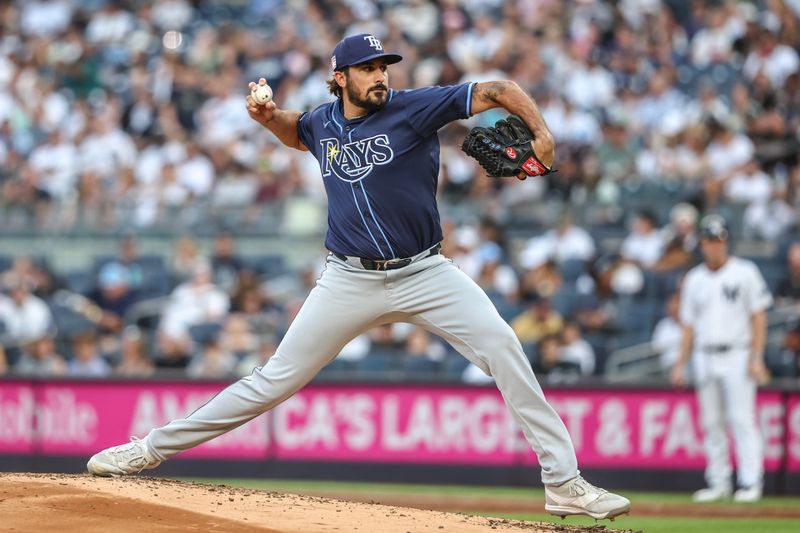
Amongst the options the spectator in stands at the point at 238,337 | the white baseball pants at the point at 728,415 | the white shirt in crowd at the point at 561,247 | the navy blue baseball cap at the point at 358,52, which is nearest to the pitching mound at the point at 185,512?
the navy blue baseball cap at the point at 358,52

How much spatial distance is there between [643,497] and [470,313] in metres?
5.31

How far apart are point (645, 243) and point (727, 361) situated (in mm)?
3157

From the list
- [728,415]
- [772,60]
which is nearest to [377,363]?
[728,415]

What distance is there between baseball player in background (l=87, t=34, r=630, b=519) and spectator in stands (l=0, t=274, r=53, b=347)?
8213mm

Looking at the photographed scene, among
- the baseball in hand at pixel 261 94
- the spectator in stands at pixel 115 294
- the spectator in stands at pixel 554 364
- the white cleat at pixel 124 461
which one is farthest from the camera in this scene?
the spectator in stands at pixel 115 294

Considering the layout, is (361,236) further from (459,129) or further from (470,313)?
(459,129)

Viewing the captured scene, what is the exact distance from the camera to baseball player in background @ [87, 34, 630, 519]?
21.3 feet

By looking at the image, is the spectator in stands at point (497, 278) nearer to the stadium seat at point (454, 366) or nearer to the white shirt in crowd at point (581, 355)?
the stadium seat at point (454, 366)

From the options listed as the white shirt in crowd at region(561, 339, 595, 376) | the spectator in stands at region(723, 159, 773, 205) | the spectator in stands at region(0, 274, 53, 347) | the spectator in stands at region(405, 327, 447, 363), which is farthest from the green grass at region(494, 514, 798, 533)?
the spectator in stands at region(0, 274, 53, 347)

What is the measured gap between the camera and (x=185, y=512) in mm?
6297

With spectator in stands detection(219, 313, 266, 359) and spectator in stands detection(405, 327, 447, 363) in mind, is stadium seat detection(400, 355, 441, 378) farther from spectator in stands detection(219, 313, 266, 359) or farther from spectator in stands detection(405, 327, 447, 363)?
spectator in stands detection(219, 313, 266, 359)

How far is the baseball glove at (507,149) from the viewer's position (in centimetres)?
618

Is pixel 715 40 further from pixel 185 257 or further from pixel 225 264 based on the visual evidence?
pixel 185 257

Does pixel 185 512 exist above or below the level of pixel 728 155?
below
